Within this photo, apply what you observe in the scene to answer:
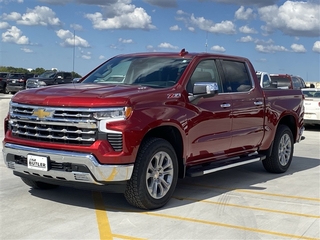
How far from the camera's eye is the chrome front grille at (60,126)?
18.0 ft

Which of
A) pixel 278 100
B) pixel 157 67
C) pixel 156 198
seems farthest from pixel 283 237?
pixel 278 100

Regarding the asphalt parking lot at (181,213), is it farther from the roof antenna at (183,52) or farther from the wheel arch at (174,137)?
the roof antenna at (183,52)

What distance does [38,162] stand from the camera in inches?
224

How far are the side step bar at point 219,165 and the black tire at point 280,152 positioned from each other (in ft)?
1.57

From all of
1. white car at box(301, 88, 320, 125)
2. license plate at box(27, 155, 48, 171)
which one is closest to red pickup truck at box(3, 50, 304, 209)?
license plate at box(27, 155, 48, 171)

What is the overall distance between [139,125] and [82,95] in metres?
0.74

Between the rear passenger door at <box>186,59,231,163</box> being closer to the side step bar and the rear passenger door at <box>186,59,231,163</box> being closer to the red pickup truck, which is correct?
the red pickup truck

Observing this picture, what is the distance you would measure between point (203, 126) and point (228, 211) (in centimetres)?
122

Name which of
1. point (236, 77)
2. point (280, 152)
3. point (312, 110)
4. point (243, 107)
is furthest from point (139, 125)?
point (312, 110)

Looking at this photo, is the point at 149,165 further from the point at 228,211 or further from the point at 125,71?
the point at 125,71

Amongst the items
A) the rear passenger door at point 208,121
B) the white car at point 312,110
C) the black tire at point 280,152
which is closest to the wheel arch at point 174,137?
the rear passenger door at point 208,121

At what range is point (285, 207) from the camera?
21.0 feet

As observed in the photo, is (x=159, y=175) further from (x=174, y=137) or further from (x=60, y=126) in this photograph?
(x=60, y=126)

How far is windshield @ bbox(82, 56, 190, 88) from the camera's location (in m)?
6.70
